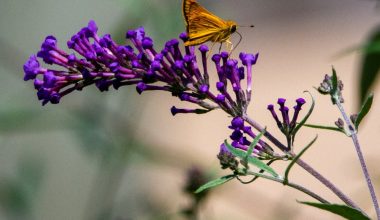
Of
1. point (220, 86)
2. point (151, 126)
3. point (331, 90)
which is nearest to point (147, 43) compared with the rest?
point (220, 86)

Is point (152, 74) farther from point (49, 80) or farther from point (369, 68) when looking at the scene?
point (369, 68)

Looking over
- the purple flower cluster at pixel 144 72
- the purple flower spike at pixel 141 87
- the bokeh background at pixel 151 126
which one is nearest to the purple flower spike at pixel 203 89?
the purple flower cluster at pixel 144 72

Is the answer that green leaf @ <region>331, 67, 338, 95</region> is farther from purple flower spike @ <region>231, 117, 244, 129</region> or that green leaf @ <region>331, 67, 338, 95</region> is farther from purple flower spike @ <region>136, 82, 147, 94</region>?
purple flower spike @ <region>136, 82, 147, 94</region>

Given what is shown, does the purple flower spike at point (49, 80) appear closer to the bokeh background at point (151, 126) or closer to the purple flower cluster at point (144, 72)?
the purple flower cluster at point (144, 72)

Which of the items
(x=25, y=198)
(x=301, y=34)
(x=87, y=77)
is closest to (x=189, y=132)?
(x=301, y=34)

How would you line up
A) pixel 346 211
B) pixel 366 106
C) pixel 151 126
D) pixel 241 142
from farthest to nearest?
pixel 151 126 → pixel 241 142 → pixel 366 106 → pixel 346 211

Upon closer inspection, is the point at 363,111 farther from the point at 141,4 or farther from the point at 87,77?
the point at 141,4
